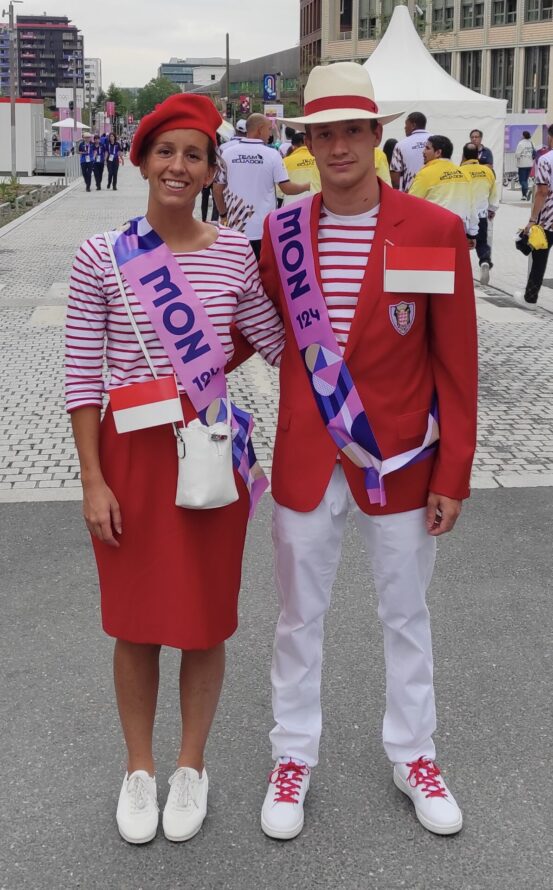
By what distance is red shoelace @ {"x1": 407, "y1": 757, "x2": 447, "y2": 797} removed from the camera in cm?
302

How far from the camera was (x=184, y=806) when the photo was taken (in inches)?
115

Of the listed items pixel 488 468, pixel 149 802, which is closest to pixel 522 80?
pixel 488 468

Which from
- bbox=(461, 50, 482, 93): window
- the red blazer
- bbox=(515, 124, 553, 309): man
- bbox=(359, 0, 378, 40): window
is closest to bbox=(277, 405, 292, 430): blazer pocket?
the red blazer

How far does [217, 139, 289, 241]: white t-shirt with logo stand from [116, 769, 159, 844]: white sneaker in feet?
29.8

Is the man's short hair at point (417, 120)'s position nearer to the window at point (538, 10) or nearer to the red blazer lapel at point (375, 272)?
the red blazer lapel at point (375, 272)

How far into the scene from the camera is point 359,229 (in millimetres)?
2781

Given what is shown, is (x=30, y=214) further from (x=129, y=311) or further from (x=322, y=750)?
(x=129, y=311)

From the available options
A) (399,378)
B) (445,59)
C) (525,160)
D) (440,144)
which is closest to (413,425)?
(399,378)

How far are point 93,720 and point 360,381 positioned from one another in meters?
1.51

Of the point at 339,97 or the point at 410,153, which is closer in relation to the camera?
the point at 339,97

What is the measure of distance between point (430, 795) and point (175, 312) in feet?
4.79

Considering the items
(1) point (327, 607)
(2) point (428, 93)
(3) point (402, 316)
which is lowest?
(1) point (327, 607)

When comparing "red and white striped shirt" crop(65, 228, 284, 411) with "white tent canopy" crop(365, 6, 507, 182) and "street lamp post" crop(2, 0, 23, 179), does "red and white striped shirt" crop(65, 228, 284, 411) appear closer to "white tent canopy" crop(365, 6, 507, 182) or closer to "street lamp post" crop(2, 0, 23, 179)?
"white tent canopy" crop(365, 6, 507, 182)

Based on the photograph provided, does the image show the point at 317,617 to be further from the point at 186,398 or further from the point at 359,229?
the point at 359,229
